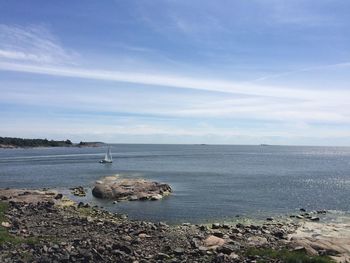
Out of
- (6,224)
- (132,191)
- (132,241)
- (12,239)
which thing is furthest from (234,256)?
(132,191)

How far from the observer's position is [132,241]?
30.0 meters

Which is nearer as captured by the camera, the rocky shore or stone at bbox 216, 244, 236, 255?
the rocky shore

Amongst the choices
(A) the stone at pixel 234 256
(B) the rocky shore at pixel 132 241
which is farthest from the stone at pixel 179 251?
(A) the stone at pixel 234 256

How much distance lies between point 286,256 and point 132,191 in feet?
128

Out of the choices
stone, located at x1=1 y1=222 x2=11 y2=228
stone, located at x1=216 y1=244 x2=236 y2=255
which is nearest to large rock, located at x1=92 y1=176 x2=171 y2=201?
stone, located at x1=1 y1=222 x2=11 y2=228

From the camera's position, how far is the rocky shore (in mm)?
25375

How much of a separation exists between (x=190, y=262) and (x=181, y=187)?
50.1 m

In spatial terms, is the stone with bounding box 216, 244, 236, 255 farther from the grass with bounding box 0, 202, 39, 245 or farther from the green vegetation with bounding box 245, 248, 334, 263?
the grass with bounding box 0, 202, 39, 245

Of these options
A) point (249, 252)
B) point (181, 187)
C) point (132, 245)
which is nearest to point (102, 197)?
point (181, 187)

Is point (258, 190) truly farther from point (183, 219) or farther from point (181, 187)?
point (183, 219)

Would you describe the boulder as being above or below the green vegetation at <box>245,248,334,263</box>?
below

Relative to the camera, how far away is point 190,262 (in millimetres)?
25344

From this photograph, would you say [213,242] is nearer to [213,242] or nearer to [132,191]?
[213,242]

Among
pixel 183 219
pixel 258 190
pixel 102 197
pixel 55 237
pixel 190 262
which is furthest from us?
pixel 258 190
